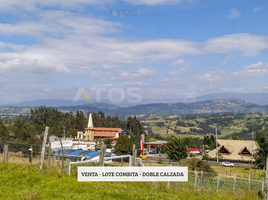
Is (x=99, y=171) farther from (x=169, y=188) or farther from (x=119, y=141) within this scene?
(x=119, y=141)

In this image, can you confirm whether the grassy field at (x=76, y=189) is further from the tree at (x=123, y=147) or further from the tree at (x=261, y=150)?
the tree at (x=123, y=147)

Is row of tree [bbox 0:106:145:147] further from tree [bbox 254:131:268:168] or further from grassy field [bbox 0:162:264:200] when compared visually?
grassy field [bbox 0:162:264:200]

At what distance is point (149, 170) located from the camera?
1083 centimetres

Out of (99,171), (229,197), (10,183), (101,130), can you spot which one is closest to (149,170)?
(99,171)

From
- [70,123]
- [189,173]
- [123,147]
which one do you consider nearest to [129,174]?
[189,173]

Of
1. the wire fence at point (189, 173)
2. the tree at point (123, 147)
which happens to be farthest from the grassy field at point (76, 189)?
the tree at point (123, 147)

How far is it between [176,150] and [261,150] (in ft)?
50.4

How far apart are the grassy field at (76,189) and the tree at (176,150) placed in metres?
44.2

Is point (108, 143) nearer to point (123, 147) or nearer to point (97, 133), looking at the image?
point (97, 133)

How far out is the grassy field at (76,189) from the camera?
7.78 metres

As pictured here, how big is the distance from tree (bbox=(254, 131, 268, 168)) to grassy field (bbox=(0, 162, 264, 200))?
145ft

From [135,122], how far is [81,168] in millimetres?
101071

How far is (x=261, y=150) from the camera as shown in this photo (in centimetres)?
4906

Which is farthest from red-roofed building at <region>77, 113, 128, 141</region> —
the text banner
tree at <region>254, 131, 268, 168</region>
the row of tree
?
the text banner
